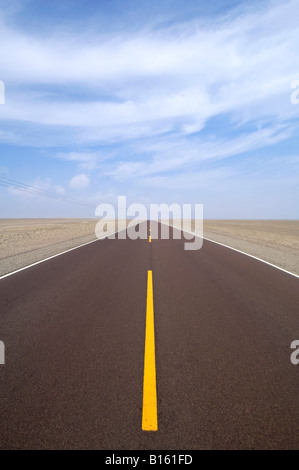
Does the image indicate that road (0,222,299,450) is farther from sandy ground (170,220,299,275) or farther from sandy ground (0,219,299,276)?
sandy ground (170,220,299,275)

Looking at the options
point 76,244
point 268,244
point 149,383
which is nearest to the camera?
point 149,383

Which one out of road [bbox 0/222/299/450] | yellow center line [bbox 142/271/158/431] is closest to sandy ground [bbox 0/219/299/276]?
road [bbox 0/222/299/450]

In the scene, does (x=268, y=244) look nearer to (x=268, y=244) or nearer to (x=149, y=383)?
(x=268, y=244)

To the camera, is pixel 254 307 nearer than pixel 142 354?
No

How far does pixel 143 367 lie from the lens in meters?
3.35

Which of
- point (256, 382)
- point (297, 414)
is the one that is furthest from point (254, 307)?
point (297, 414)

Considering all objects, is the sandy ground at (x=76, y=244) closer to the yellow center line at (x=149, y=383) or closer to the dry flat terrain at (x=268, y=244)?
the dry flat terrain at (x=268, y=244)

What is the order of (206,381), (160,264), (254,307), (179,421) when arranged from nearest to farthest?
(179,421) < (206,381) < (254,307) < (160,264)

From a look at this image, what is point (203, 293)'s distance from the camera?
648cm

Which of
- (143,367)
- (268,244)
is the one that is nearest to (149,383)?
(143,367)

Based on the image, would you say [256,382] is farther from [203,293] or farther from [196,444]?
[203,293]

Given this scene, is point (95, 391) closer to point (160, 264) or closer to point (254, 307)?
point (254, 307)
